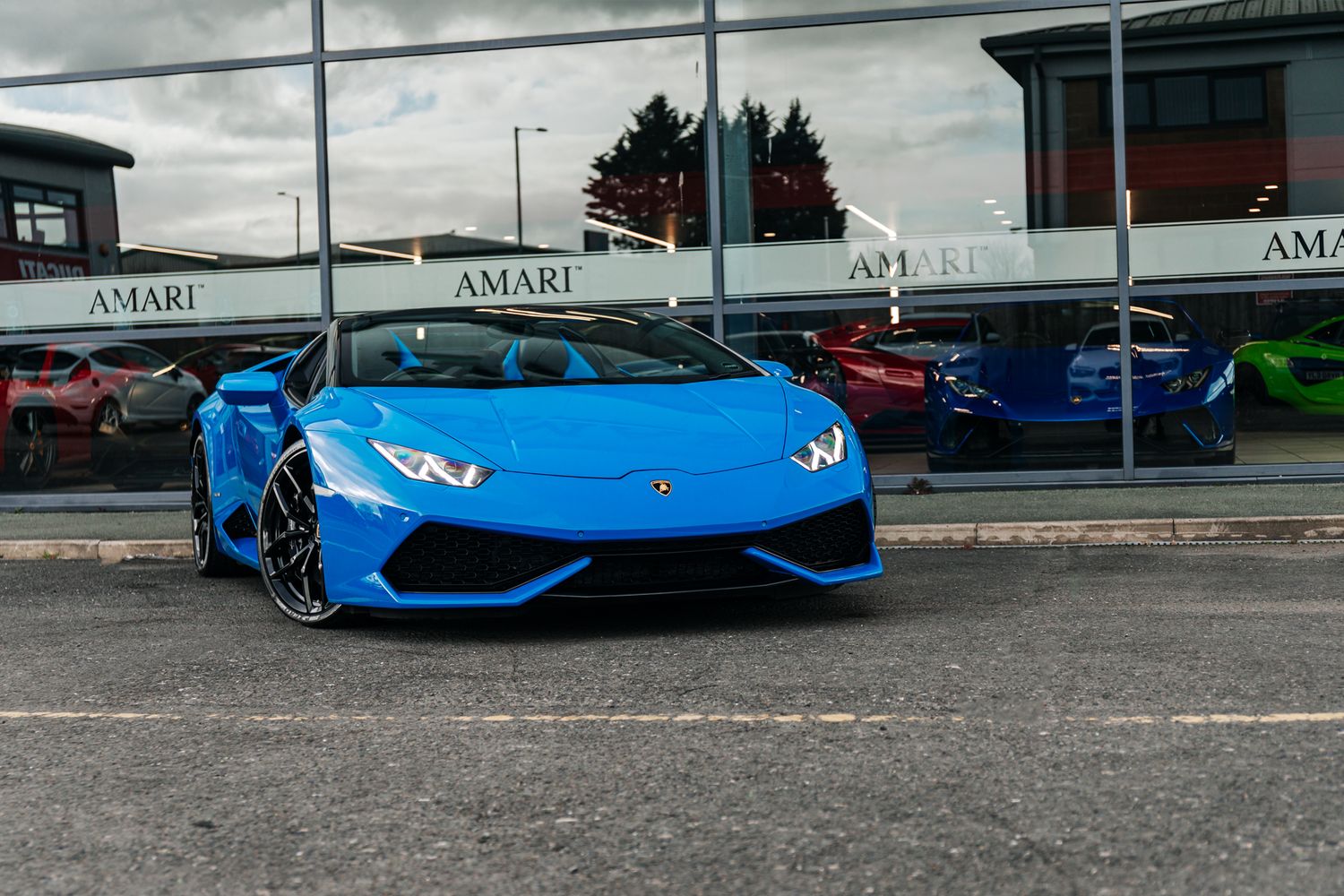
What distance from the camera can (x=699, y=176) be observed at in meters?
11.7

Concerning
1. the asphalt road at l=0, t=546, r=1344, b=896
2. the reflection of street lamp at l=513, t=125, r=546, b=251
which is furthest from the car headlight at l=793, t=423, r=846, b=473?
the reflection of street lamp at l=513, t=125, r=546, b=251

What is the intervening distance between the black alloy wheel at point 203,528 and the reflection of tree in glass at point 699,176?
443cm

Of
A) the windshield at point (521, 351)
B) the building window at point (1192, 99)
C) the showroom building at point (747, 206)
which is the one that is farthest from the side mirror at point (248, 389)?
the building window at point (1192, 99)

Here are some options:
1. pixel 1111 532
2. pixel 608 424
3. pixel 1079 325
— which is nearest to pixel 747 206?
pixel 1079 325

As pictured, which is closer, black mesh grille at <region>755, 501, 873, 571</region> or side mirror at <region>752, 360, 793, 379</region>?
black mesh grille at <region>755, 501, 873, 571</region>

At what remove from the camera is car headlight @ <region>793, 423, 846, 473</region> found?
5.73m

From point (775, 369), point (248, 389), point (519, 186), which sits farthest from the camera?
point (519, 186)

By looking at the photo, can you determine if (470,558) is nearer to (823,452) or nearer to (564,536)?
(564,536)

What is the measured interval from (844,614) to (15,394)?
8747 millimetres

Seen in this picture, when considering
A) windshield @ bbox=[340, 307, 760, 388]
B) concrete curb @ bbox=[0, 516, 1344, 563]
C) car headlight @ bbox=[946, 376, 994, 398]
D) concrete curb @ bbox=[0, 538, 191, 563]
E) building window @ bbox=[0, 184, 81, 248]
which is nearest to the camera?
windshield @ bbox=[340, 307, 760, 388]

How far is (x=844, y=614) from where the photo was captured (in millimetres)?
6043

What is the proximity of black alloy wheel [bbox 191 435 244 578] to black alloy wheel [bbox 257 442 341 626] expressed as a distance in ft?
5.36

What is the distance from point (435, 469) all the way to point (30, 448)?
8.09 metres

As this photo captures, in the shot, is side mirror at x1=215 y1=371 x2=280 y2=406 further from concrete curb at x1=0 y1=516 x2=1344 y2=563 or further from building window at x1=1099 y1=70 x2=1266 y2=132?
building window at x1=1099 y1=70 x2=1266 y2=132
